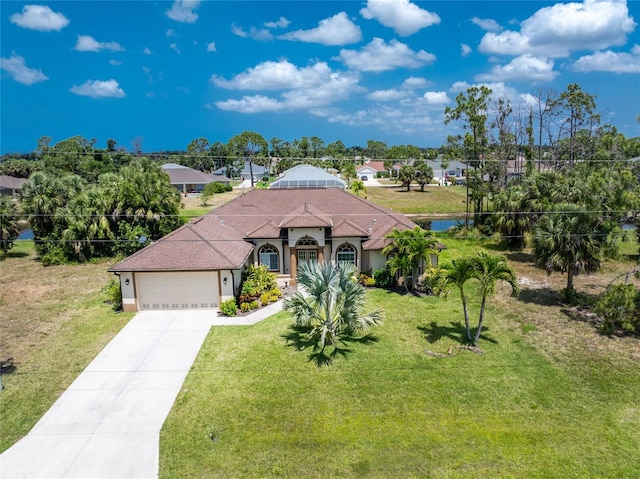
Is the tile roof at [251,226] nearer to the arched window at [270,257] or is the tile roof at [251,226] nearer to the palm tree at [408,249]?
the arched window at [270,257]

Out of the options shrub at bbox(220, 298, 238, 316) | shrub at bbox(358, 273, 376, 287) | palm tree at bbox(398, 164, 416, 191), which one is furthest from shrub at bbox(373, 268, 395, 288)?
palm tree at bbox(398, 164, 416, 191)

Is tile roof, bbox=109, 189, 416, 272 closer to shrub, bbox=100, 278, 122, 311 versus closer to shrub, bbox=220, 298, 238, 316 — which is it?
shrub, bbox=220, 298, 238, 316

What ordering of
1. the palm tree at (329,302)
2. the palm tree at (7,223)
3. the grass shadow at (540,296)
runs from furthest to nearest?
1. the palm tree at (7,223)
2. the grass shadow at (540,296)
3. the palm tree at (329,302)

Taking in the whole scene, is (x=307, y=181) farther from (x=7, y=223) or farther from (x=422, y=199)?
(x=7, y=223)

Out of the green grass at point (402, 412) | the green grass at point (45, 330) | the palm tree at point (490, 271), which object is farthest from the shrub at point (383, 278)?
the green grass at point (45, 330)

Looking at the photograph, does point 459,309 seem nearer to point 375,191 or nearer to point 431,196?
point 431,196

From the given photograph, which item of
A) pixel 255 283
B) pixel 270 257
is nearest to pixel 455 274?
pixel 255 283

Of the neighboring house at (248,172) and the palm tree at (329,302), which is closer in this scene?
the palm tree at (329,302)
